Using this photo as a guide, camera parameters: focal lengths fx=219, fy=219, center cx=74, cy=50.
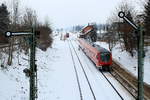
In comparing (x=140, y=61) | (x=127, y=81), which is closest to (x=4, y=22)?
(x=127, y=81)

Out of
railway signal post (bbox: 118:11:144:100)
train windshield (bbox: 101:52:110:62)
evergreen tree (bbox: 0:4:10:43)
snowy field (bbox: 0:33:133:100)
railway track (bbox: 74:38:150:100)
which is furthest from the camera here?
train windshield (bbox: 101:52:110:62)

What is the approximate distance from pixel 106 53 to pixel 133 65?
11.9 feet

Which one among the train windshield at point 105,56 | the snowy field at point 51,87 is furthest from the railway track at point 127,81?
the train windshield at point 105,56

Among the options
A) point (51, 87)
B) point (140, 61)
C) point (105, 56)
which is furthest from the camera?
point (105, 56)

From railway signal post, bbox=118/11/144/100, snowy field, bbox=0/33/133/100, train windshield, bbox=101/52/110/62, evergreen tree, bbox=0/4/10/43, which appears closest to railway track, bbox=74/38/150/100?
snowy field, bbox=0/33/133/100

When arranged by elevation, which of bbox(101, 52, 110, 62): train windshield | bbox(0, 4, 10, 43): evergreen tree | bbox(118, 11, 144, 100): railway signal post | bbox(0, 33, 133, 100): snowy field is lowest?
bbox(0, 33, 133, 100): snowy field

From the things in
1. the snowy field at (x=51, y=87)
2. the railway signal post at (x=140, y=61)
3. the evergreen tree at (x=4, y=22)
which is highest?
the evergreen tree at (x=4, y=22)

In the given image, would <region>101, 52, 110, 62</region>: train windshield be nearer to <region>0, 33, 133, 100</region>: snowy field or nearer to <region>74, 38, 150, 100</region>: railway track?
<region>74, 38, 150, 100</region>: railway track

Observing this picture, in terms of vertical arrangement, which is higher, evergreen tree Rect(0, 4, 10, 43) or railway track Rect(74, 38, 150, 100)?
evergreen tree Rect(0, 4, 10, 43)

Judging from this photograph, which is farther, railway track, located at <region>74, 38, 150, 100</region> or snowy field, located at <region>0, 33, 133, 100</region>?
railway track, located at <region>74, 38, 150, 100</region>

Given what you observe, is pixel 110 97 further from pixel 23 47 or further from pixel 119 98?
pixel 23 47

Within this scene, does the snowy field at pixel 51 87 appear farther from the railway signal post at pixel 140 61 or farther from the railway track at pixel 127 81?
the railway signal post at pixel 140 61

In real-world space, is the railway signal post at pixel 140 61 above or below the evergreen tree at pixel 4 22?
below

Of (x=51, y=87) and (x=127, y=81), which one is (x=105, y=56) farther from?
(x=51, y=87)
